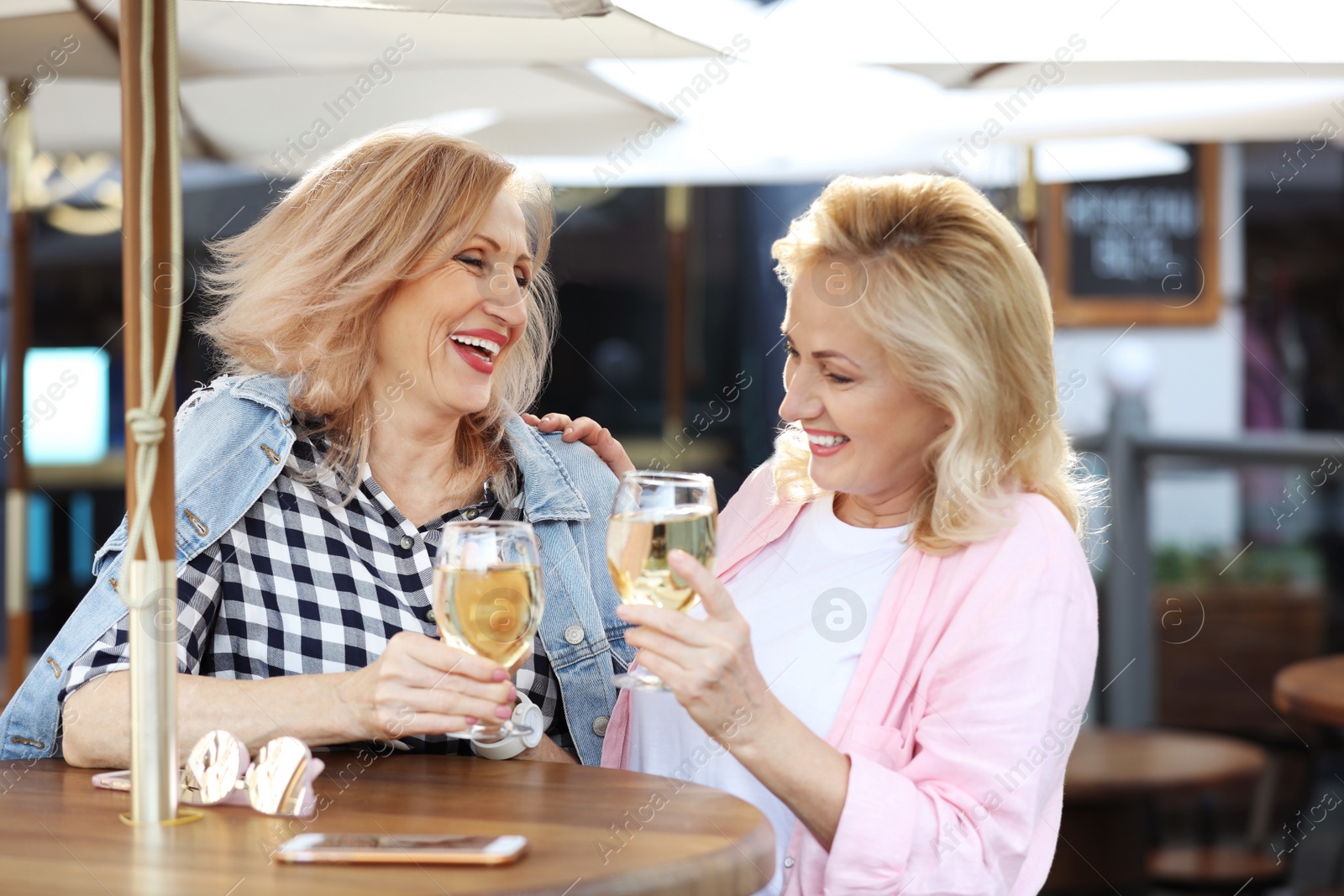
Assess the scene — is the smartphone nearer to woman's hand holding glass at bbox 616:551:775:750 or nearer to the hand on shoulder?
woman's hand holding glass at bbox 616:551:775:750

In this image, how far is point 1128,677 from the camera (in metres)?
4.64

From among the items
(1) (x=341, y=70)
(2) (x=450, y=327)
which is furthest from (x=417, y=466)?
(1) (x=341, y=70)

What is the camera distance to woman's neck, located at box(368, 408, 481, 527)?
200 cm

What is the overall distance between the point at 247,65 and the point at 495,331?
159 cm

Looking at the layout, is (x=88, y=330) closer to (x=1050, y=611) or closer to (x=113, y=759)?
(x=113, y=759)

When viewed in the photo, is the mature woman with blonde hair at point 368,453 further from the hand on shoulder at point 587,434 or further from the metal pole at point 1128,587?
the metal pole at point 1128,587

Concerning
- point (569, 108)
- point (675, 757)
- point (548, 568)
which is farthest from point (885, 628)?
point (569, 108)

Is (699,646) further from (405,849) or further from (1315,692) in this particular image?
(1315,692)

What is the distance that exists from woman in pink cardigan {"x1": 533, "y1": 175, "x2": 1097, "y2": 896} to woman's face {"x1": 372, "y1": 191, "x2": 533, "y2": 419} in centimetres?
46

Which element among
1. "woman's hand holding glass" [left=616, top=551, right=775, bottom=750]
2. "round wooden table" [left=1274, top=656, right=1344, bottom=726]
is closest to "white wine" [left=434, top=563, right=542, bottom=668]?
"woman's hand holding glass" [left=616, top=551, right=775, bottom=750]

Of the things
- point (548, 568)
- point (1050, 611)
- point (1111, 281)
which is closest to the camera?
point (1050, 611)

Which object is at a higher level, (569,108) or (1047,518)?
(569,108)

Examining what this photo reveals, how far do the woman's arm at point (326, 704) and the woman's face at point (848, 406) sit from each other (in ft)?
1.66

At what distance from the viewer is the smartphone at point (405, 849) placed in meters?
1.10
